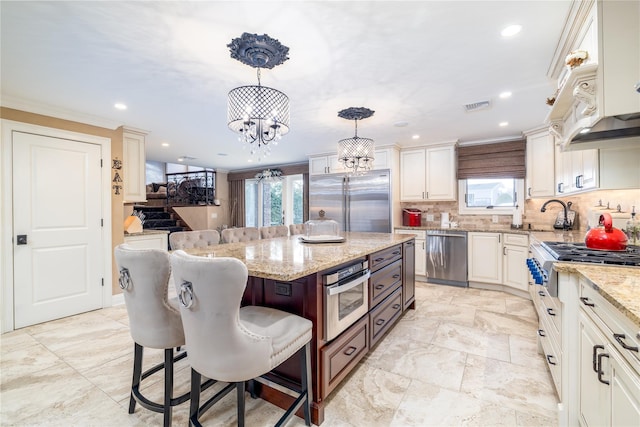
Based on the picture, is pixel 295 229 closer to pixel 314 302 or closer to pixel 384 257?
pixel 384 257

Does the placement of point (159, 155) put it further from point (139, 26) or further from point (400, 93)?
point (400, 93)

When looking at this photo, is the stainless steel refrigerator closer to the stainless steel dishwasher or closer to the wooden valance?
the stainless steel dishwasher

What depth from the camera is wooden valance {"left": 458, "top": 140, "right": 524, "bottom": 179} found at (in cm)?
436

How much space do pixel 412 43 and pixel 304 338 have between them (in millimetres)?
2040

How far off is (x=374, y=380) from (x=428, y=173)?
12.1ft

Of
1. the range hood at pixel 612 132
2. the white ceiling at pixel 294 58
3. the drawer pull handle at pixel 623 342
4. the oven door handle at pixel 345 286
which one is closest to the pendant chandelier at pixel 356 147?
the white ceiling at pixel 294 58

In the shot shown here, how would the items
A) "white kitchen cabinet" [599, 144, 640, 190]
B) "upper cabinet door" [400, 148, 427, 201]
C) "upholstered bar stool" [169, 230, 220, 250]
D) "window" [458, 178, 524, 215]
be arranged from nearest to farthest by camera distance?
"white kitchen cabinet" [599, 144, 640, 190], "upholstered bar stool" [169, 230, 220, 250], "window" [458, 178, 524, 215], "upper cabinet door" [400, 148, 427, 201]

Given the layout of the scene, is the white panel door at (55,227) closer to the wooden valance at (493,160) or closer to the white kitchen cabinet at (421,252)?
the white kitchen cabinet at (421,252)

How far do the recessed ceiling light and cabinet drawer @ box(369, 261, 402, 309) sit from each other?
6.29ft

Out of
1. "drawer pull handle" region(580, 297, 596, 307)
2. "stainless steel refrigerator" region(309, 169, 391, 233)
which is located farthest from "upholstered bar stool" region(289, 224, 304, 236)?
"drawer pull handle" region(580, 297, 596, 307)

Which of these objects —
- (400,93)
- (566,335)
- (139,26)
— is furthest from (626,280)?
(139,26)

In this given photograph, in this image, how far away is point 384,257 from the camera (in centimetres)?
254

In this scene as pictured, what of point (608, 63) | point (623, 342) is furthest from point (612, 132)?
point (623, 342)

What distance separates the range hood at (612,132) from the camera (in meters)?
1.66
